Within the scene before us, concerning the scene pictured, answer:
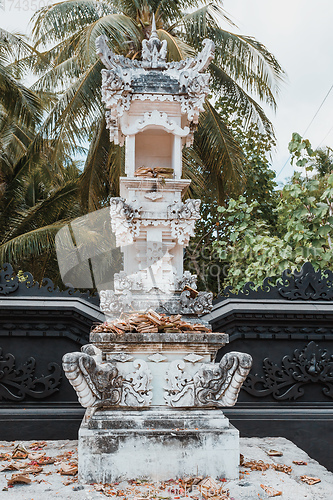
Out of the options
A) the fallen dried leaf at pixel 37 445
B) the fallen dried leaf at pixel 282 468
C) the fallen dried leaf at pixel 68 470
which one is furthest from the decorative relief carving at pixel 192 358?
the fallen dried leaf at pixel 37 445

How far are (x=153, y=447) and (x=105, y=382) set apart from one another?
690 mm

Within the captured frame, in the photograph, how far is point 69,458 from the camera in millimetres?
4840

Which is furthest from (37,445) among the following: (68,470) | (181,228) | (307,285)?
(307,285)

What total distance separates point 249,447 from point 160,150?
3.81m

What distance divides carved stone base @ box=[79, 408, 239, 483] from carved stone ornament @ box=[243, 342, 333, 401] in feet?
7.47

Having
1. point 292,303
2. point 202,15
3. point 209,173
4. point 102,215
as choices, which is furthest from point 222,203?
point 292,303

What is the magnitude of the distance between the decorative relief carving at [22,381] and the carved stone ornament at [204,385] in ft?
7.82

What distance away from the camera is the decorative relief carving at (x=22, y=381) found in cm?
625

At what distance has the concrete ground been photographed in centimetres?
384

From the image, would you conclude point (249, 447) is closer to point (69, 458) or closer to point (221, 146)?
point (69, 458)

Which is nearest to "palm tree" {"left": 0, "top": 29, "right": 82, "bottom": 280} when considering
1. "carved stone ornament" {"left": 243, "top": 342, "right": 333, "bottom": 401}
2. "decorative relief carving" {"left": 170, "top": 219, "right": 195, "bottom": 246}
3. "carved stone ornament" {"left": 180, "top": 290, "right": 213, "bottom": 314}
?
"decorative relief carving" {"left": 170, "top": 219, "right": 195, "bottom": 246}

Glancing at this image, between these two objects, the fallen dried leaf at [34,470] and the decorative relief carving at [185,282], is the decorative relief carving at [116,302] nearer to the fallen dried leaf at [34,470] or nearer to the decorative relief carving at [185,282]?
the decorative relief carving at [185,282]

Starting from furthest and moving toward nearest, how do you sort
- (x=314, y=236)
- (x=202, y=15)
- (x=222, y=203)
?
(x=222, y=203) → (x=202, y=15) → (x=314, y=236)

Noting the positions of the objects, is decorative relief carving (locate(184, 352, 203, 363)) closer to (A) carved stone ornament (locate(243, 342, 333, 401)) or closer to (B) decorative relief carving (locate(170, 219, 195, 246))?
(B) decorative relief carving (locate(170, 219, 195, 246))
